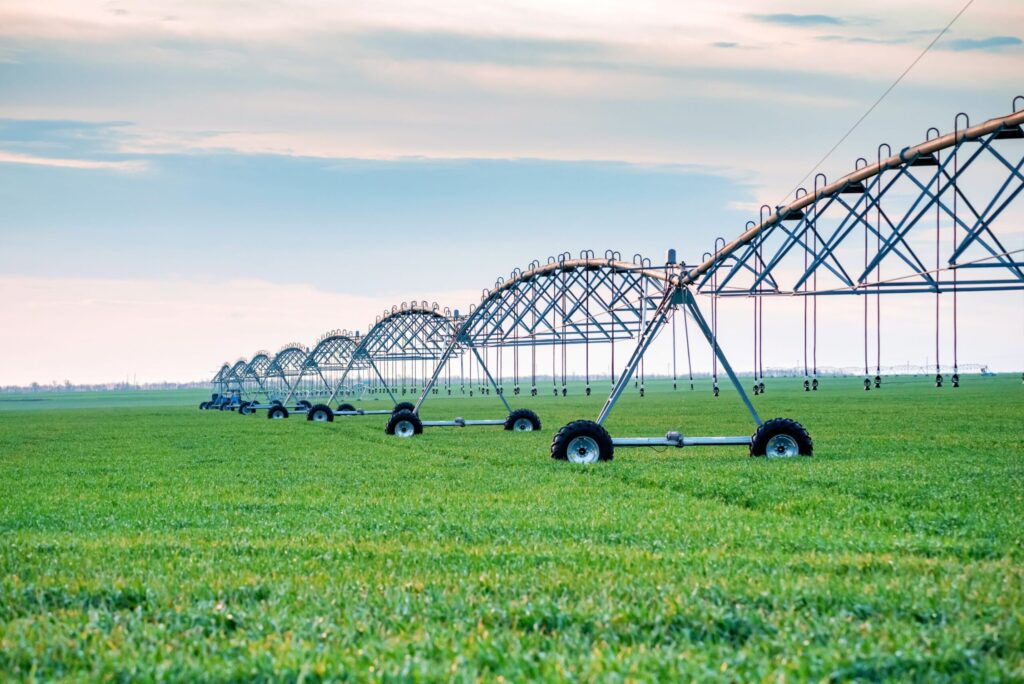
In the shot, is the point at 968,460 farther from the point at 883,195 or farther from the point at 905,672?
the point at 905,672

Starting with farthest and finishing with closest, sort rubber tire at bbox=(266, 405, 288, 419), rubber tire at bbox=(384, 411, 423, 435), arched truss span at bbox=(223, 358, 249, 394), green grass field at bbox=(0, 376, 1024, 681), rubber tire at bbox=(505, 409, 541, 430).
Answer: arched truss span at bbox=(223, 358, 249, 394), rubber tire at bbox=(266, 405, 288, 419), rubber tire at bbox=(505, 409, 541, 430), rubber tire at bbox=(384, 411, 423, 435), green grass field at bbox=(0, 376, 1024, 681)

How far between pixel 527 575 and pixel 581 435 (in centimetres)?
1400

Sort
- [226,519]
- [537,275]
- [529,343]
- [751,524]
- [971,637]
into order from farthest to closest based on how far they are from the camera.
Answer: [529,343] < [537,275] < [226,519] < [751,524] < [971,637]

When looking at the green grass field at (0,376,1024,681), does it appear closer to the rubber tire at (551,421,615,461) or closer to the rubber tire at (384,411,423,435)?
the rubber tire at (551,421,615,461)

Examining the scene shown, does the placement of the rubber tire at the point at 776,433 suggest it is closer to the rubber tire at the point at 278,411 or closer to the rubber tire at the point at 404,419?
the rubber tire at the point at 404,419

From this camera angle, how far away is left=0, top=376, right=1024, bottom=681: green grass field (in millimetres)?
7273

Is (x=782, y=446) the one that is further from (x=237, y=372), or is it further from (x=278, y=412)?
(x=237, y=372)

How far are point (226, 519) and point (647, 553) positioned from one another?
6.49 m

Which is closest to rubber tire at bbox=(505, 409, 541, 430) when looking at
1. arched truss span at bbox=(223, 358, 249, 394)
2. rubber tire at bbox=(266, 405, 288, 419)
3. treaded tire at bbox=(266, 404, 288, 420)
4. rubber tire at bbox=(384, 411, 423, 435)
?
rubber tire at bbox=(384, 411, 423, 435)

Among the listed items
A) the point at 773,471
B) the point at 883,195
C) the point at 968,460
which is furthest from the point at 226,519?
the point at 968,460

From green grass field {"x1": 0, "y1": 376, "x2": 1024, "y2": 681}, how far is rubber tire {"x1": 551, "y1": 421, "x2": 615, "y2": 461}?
72.6 inches

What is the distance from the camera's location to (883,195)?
20594mm

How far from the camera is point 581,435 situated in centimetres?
2411

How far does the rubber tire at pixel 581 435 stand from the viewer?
78.5 feet
